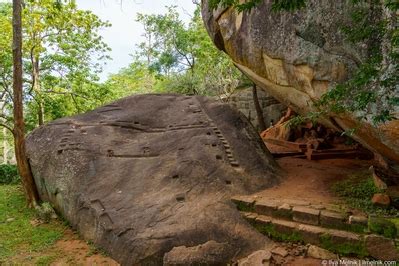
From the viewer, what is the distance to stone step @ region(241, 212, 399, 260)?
16.1 feet

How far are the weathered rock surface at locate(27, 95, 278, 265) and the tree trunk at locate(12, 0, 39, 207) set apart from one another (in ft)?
0.99

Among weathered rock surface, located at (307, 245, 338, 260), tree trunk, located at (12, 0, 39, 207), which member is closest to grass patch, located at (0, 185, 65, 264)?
tree trunk, located at (12, 0, 39, 207)

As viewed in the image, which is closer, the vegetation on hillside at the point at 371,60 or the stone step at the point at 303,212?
the vegetation on hillside at the point at 371,60

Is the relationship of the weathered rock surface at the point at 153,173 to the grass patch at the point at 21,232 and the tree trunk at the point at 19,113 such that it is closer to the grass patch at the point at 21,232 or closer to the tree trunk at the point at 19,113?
the tree trunk at the point at 19,113

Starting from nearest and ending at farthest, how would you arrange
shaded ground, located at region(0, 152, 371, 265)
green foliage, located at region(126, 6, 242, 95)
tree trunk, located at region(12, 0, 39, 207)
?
shaded ground, located at region(0, 152, 371, 265) < tree trunk, located at region(12, 0, 39, 207) < green foliage, located at region(126, 6, 242, 95)

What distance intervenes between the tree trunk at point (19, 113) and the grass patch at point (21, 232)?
18.3 inches

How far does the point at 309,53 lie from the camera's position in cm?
605

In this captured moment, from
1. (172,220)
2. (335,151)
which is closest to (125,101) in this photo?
(172,220)

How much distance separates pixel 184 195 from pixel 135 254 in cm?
156

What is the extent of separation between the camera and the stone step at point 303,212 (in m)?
5.25

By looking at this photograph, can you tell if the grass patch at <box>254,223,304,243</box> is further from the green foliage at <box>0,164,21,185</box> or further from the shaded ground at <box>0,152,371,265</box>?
the green foliage at <box>0,164,21,185</box>

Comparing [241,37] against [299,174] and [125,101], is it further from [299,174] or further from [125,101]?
[125,101]

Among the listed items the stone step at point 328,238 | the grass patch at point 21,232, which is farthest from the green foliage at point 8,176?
the stone step at point 328,238

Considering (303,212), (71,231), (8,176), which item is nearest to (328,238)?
(303,212)
